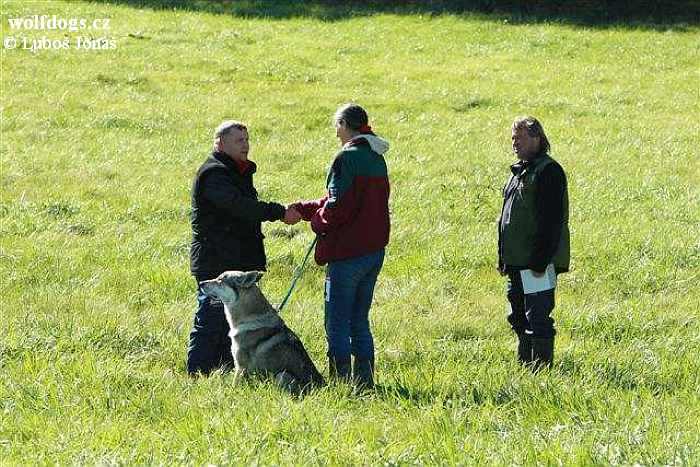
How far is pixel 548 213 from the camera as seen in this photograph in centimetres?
681

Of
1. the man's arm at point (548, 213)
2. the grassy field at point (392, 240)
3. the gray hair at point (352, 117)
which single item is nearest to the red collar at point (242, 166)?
the gray hair at point (352, 117)

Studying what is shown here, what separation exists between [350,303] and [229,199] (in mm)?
1038

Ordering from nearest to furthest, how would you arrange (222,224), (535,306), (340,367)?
1. (340,367)
2. (222,224)
3. (535,306)

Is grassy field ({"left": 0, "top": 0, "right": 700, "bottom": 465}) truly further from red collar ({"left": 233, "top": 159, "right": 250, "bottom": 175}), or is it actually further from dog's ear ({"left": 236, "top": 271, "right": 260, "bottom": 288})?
red collar ({"left": 233, "top": 159, "right": 250, "bottom": 175})

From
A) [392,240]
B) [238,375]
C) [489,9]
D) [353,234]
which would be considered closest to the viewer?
[238,375]

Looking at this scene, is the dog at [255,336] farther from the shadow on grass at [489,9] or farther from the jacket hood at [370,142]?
the shadow on grass at [489,9]

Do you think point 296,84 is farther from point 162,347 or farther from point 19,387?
point 19,387

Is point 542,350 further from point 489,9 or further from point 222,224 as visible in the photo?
point 489,9

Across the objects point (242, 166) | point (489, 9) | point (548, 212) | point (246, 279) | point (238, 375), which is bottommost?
point (238, 375)

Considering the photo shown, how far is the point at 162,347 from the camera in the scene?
7809 mm

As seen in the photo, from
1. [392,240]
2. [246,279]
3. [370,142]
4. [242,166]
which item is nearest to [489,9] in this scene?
[392,240]

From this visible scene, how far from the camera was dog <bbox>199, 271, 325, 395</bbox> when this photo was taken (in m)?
6.49

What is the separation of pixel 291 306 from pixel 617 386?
3363 mm

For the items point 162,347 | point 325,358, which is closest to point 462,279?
point 325,358
